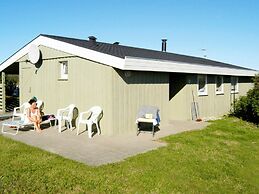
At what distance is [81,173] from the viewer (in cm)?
589

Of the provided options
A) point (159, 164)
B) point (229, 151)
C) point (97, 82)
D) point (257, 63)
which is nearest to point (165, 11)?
point (97, 82)

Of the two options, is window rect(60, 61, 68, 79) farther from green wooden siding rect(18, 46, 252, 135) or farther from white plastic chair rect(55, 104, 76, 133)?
white plastic chair rect(55, 104, 76, 133)

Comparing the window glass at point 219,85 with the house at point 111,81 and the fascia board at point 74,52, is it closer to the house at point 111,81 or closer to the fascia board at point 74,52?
the house at point 111,81

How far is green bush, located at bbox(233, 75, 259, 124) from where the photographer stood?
43.0 feet

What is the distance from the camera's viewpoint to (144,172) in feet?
19.7

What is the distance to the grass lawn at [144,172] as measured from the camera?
17.4 ft

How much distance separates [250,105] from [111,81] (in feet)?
26.1

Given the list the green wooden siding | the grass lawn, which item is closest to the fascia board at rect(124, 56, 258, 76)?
the green wooden siding

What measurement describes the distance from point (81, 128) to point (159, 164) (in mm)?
4975

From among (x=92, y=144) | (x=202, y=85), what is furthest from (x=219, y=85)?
(x=92, y=144)

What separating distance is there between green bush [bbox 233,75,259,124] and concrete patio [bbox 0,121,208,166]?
4411mm

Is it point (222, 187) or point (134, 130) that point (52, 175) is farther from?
point (134, 130)

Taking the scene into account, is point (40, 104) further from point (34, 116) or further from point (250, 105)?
point (250, 105)

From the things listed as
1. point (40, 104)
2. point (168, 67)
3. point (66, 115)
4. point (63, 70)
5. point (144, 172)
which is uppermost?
point (168, 67)
